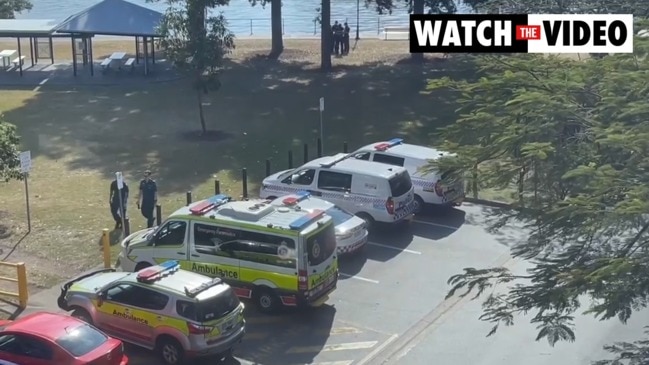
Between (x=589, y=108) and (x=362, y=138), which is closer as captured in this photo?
(x=589, y=108)

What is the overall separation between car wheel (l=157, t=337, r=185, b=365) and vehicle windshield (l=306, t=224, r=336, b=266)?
286cm

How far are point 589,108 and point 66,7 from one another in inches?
3195

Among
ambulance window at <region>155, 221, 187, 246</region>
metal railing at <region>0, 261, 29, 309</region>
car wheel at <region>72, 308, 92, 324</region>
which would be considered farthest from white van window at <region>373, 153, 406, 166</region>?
car wheel at <region>72, 308, 92, 324</region>

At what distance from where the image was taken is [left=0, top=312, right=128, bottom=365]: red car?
13.1 metres

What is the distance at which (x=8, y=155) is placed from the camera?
69.1ft

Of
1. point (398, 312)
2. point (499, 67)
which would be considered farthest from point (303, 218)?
point (499, 67)

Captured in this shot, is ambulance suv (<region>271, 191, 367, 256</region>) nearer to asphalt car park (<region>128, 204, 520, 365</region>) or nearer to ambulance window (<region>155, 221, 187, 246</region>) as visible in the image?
asphalt car park (<region>128, 204, 520, 365</region>)

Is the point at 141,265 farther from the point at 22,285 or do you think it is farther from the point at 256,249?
the point at 256,249

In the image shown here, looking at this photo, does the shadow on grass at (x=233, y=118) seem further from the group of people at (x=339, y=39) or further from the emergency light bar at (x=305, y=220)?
the emergency light bar at (x=305, y=220)

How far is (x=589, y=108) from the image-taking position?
40.1 ft

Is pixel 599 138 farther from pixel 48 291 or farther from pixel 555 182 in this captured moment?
pixel 48 291

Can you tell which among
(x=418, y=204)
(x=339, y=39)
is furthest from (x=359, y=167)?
(x=339, y=39)

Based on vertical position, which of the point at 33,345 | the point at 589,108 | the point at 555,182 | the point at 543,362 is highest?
the point at 589,108

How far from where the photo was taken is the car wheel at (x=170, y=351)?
14531 millimetres
